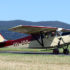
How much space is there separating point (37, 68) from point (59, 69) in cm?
116

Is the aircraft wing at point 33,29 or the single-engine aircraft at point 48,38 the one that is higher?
the aircraft wing at point 33,29

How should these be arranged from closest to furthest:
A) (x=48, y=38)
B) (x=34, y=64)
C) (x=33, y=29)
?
(x=34, y=64)
(x=33, y=29)
(x=48, y=38)

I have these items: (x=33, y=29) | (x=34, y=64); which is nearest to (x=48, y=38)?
(x=33, y=29)

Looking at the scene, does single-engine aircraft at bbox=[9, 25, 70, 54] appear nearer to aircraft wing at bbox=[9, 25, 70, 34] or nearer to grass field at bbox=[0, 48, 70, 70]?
aircraft wing at bbox=[9, 25, 70, 34]

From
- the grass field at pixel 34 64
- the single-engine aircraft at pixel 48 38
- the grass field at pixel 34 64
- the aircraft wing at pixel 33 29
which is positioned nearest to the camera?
the grass field at pixel 34 64

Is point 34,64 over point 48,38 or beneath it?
over

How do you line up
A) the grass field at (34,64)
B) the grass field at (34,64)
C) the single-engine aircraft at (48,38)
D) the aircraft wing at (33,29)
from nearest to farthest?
1. the grass field at (34,64)
2. the grass field at (34,64)
3. the aircraft wing at (33,29)
4. the single-engine aircraft at (48,38)

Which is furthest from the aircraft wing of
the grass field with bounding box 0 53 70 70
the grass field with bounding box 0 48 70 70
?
the grass field with bounding box 0 53 70 70

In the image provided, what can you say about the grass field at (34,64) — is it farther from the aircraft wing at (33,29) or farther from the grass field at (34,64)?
the aircraft wing at (33,29)

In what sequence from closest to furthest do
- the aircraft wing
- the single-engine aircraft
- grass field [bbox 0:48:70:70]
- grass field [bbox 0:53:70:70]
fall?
grass field [bbox 0:53:70:70], grass field [bbox 0:48:70:70], the aircraft wing, the single-engine aircraft

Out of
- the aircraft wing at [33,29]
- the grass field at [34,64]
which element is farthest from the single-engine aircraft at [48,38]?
the grass field at [34,64]

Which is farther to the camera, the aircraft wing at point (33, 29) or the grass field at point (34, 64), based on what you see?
the aircraft wing at point (33, 29)

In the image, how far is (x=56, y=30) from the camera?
29.2 metres

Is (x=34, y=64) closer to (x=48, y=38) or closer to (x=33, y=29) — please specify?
(x=33, y=29)
